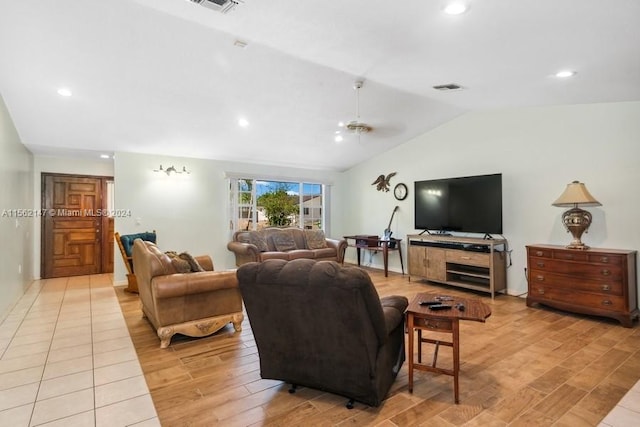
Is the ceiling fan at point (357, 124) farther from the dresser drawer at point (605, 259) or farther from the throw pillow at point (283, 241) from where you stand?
the dresser drawer at point (605, 259)

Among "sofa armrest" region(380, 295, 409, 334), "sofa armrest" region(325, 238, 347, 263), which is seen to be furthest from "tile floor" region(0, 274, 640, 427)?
"sofa armrest" region(325, 238, 347, 263)

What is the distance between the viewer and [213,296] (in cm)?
332

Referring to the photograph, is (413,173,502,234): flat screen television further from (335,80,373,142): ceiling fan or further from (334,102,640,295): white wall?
(335,80,373,142): ceiling fan

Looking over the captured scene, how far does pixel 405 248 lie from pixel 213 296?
413cm

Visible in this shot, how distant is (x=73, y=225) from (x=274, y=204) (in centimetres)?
396

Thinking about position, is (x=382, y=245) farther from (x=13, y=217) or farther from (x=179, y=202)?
(x=13, y=217)

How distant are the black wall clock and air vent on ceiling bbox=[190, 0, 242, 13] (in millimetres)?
4730

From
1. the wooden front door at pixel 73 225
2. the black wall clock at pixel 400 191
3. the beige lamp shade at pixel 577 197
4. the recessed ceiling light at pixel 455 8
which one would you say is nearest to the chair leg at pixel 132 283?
the wooden front door at pixel 73 225

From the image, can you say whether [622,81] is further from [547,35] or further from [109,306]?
[109,306]

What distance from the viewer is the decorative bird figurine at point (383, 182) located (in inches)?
266

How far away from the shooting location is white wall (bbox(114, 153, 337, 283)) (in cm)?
558

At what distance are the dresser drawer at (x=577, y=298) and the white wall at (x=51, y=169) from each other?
7190mm

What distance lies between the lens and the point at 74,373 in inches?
99.0

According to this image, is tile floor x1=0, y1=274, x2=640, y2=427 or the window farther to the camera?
the window
